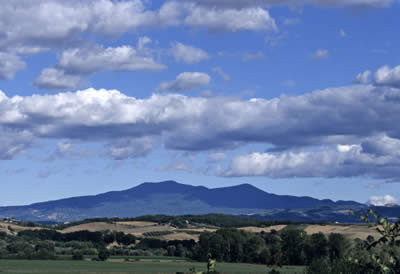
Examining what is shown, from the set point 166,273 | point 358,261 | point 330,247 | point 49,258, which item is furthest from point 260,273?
point 358,261

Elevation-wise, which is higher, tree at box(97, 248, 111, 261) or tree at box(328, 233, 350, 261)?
tree at box(328, 233, 350, 261)

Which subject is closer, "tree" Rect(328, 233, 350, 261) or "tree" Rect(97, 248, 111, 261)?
"tree" Rect(97, 248, 111, 261)

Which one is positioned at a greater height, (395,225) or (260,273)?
(395,225)

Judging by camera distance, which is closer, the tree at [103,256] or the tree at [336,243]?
the tree at [103,256]

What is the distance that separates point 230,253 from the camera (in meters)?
199

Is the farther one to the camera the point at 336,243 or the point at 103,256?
the point at 336,243

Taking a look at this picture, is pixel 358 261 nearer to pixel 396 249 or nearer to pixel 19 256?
pixel 396 249

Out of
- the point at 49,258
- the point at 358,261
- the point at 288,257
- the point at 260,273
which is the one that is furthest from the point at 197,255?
the point at 358,261

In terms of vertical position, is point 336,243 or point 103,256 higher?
point 336,243

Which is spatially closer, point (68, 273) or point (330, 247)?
point (68, 273)

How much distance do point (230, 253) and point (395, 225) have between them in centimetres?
18402

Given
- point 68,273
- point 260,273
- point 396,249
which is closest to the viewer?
point 396,249

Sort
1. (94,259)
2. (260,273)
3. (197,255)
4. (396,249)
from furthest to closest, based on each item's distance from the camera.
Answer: (197,255) < (94,259) < (260,273) < (396,249)

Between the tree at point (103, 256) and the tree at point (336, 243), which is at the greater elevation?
the tree at point (336, 243)
